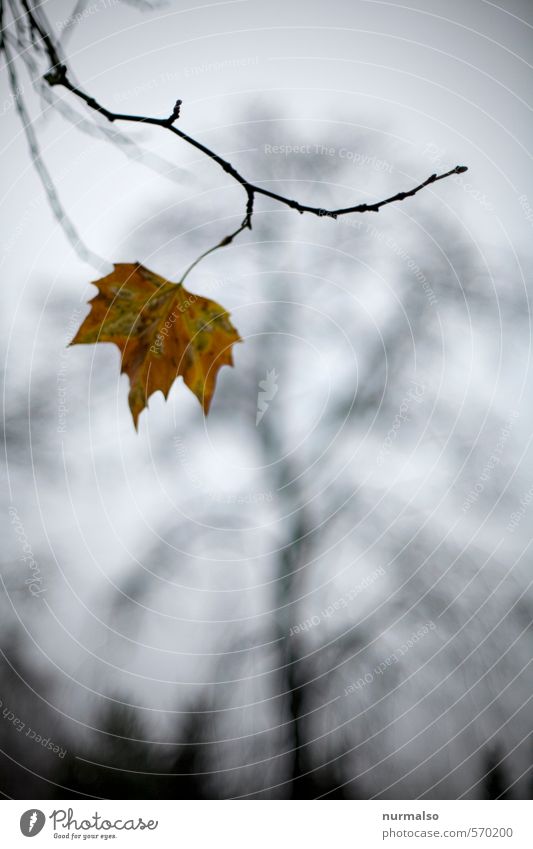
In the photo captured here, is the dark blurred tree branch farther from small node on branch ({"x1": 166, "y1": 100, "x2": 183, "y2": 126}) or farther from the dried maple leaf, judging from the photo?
the dried maple leaf

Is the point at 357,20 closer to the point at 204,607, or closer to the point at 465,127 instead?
the point at 465,127
